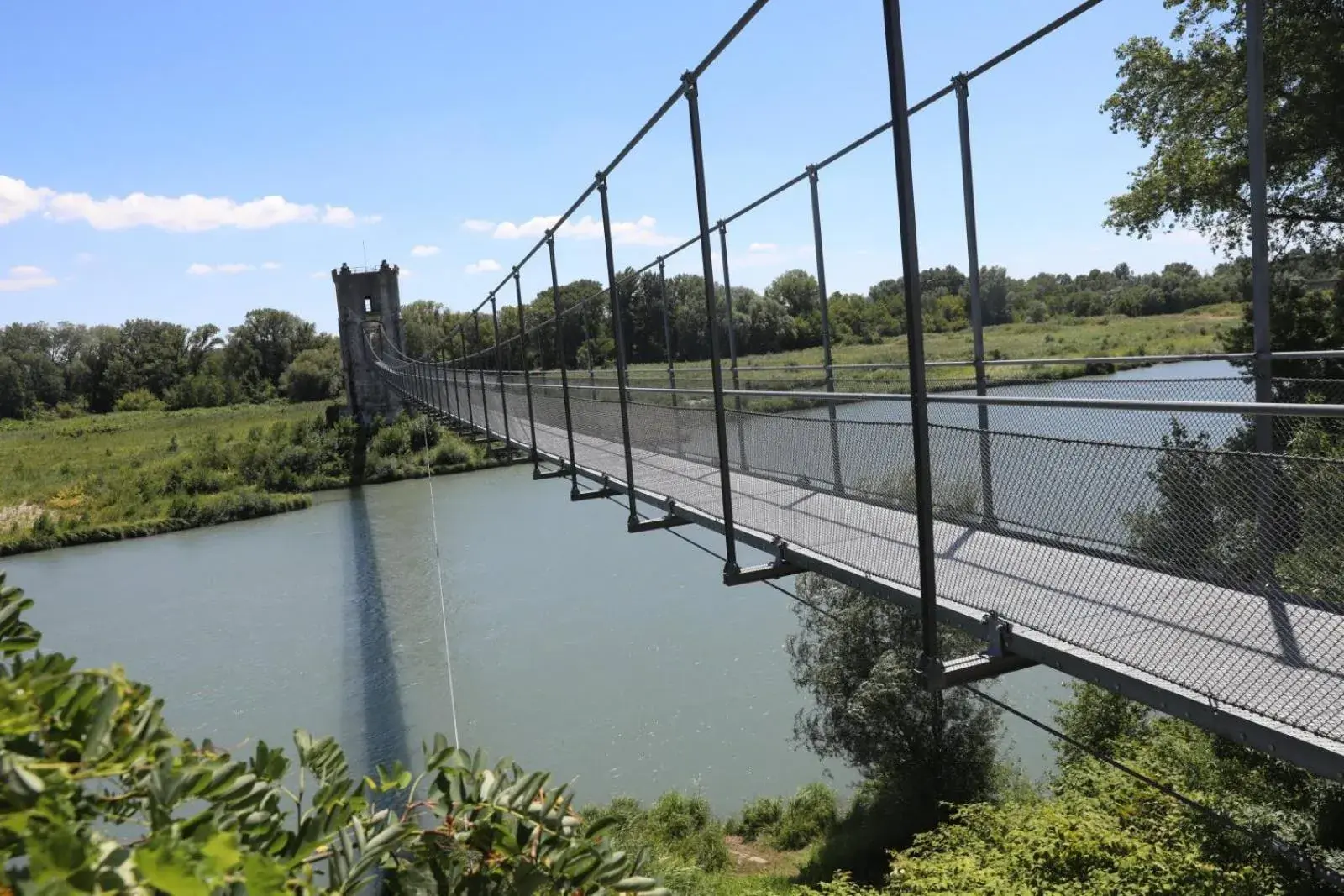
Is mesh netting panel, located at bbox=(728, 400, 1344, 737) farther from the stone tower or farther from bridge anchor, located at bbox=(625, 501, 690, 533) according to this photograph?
the stone tower

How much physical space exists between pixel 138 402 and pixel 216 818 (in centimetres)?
5299

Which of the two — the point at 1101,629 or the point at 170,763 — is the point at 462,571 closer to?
the point at 1101,629

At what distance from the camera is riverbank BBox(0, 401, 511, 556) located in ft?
79.8

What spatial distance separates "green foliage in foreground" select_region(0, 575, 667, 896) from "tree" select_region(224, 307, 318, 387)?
52986mm

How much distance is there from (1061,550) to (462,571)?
1543 cm

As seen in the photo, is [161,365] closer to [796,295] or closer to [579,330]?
[579,330]

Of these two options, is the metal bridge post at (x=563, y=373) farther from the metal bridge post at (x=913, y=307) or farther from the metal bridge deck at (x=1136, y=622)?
the metal bridge post at (x=913, y=307)

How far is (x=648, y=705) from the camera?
10781 millimetres

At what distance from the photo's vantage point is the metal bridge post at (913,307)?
193 centimetres

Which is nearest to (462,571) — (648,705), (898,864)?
(648,705)

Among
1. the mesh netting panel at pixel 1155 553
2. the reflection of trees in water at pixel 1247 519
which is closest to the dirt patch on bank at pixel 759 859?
the mesh netting panel at pixel 1155 553

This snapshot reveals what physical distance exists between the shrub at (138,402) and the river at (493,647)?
93.6 ft

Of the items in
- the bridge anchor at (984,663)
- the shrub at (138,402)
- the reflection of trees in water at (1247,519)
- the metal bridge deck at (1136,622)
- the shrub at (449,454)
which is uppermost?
the shrub at (138,402)

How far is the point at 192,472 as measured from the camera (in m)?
27.7
